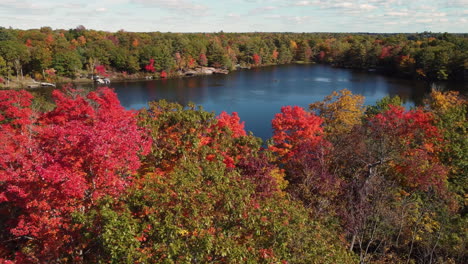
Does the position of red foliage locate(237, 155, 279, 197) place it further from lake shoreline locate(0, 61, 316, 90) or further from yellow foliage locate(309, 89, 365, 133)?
lake shoreline locate(0, 61, 316, 90)

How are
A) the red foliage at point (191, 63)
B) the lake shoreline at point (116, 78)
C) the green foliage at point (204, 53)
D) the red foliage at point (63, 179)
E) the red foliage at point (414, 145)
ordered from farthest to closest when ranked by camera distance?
the red foliage at point (191, 63) < the green foliage at point (204, 53) < the lake shoreline at point (116, 78) < the red foliage at point (414, 145) < the red foliage at point (63, 179)

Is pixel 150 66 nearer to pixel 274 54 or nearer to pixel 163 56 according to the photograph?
pixel 163 56

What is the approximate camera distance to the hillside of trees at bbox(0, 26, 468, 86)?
72.2 m

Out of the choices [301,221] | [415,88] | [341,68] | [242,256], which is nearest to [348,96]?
[301,221]

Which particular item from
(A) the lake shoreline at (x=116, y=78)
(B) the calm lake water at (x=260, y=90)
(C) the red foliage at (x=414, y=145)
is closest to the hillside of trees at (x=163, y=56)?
(A) the lake shoreline at (x=116, y=78)

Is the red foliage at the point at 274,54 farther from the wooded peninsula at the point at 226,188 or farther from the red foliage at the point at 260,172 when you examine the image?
the red foliage at the point at 260,172

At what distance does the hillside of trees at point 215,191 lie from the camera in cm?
877

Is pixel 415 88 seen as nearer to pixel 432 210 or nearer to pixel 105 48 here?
pixel 432 210

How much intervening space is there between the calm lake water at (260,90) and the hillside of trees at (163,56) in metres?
7.62

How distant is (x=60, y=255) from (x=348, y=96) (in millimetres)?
28713

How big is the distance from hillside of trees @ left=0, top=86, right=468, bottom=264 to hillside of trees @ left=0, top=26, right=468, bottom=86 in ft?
173

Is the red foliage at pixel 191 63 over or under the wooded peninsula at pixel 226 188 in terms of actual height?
over

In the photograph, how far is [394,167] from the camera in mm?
22281

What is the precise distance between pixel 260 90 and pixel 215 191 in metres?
58.9
